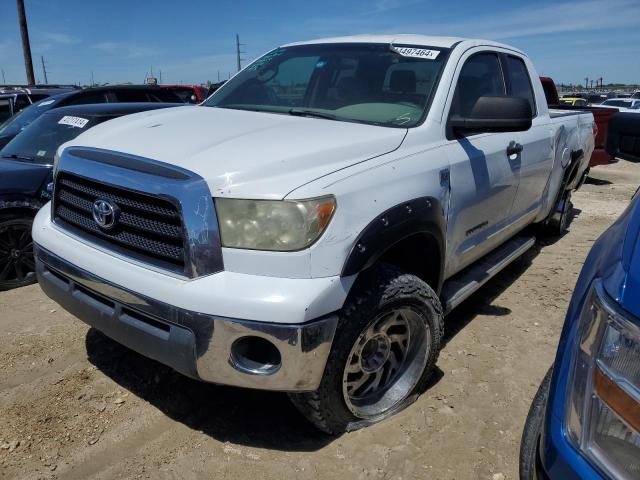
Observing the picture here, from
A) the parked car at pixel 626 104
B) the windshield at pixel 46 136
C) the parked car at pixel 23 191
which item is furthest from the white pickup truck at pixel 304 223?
the parked car at pixel 626 104

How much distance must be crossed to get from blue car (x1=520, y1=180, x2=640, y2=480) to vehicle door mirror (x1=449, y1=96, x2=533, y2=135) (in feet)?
5.05

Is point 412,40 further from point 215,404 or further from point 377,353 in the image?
point 215,404

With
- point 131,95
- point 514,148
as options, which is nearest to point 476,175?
point 514,148

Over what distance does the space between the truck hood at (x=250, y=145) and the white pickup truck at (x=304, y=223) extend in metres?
0.01

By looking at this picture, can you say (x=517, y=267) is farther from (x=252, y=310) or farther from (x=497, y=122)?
(x=252, y=310)

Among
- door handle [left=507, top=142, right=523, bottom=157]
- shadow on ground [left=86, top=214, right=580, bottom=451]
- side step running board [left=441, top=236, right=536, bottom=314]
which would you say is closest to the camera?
shadow on ground [left=86, top=214, right=580, bottom=451]

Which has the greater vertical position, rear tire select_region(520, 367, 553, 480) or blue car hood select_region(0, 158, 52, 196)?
blue car hood select_region(0, 158, 52, 196)

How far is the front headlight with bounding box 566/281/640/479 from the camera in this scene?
1151 millimetres

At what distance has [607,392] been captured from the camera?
47.1 inches

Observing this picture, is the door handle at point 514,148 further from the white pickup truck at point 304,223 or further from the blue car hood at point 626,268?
the blue car hood at point 626,268

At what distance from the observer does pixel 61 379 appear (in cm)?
306

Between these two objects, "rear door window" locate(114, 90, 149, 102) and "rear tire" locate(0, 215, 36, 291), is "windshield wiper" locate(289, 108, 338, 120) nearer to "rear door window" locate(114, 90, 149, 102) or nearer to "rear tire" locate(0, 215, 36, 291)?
"rear tire" locate(0, 215, 36, 291)

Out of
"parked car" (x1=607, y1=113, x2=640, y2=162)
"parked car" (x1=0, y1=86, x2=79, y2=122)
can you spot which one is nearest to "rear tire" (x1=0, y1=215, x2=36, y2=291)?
"parked car" (x1=607, y1=113, x2=640, y2=162)

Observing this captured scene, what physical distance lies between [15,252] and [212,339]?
3.21 meters
